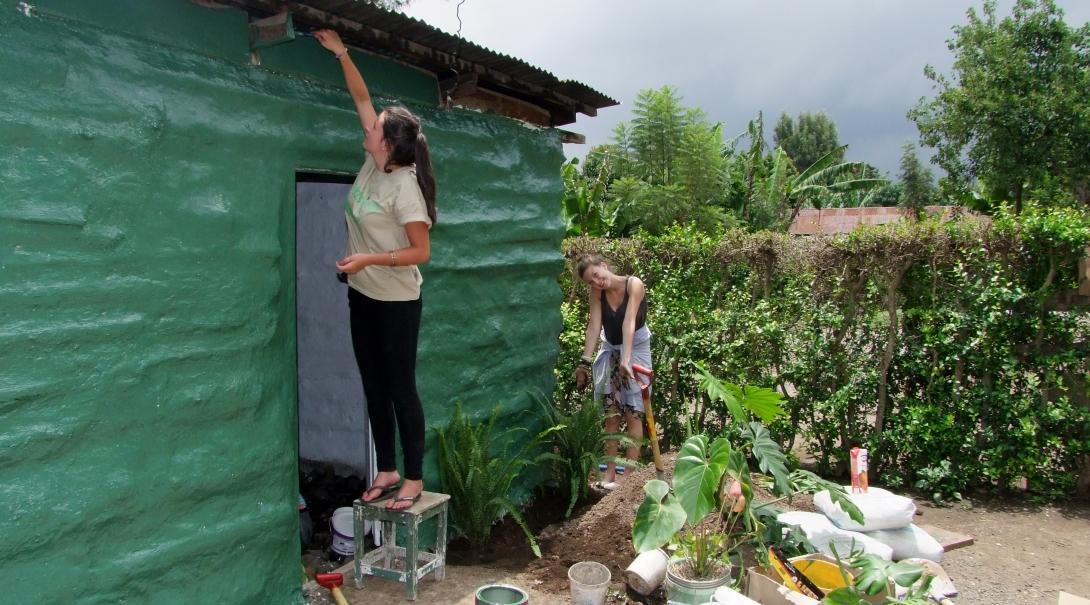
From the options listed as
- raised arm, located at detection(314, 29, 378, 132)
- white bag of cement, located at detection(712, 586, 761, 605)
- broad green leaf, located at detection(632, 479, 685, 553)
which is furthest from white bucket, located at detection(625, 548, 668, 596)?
raised arm, located at detection(314, 29, 378, 132)

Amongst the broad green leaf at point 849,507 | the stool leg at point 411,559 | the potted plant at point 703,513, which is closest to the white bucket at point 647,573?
the potted plant at point 703,513

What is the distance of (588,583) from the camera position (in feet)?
13.3

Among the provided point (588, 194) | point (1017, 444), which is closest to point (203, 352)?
point (1017, 444)

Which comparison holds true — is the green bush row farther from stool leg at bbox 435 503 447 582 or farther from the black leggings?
the black leggings

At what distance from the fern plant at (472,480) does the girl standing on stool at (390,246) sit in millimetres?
792

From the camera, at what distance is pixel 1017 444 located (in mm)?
5906

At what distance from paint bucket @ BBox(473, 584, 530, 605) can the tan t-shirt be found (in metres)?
1.48

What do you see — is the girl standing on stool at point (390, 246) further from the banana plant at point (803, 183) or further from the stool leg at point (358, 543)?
the banana plant at point (803, 183)

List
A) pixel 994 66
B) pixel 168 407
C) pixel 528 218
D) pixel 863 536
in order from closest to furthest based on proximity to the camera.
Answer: pixel 168 407 < pixel 863 536 < pixel 528 218 < pixel 994 66

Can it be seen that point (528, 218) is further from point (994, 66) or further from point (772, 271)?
point (994, 66)

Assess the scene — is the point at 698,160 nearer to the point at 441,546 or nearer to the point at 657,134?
the point at 657,134

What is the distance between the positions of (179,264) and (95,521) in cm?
108

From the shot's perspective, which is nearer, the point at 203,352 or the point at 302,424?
the point at 203,352

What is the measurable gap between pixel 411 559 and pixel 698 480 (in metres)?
1.52
